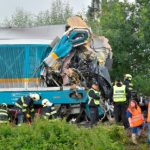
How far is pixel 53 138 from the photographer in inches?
517

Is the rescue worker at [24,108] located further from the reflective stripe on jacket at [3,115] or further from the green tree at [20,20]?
the green tree at [20,20]

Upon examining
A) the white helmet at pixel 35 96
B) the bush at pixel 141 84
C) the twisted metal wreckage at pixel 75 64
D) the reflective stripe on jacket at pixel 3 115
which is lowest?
the reflective stripe on jacket at pixel 3 115

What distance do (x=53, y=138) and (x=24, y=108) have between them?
473 centimetres

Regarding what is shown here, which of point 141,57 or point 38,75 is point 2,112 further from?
point 141,57

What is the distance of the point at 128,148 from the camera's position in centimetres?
1445

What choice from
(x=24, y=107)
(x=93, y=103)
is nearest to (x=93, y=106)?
(x=93, y=103)

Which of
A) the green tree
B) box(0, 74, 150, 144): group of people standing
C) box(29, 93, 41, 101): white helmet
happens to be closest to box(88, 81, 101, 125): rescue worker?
box(0, 74, 150, 144): group of people standing

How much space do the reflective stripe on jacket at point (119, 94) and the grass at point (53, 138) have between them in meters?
4.04

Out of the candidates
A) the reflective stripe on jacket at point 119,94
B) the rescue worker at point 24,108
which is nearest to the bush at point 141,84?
the reflective stripe on jacket at point 119,94

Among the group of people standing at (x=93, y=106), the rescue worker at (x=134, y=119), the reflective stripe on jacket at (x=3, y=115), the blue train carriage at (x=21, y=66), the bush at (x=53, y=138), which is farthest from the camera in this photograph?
the blue train carriage at (x=21, y=66)

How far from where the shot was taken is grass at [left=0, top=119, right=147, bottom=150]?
12.9 meters

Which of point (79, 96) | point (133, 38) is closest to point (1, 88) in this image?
point (79, 96)

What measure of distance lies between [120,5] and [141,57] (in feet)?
7.42

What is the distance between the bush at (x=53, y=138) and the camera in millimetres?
12891
